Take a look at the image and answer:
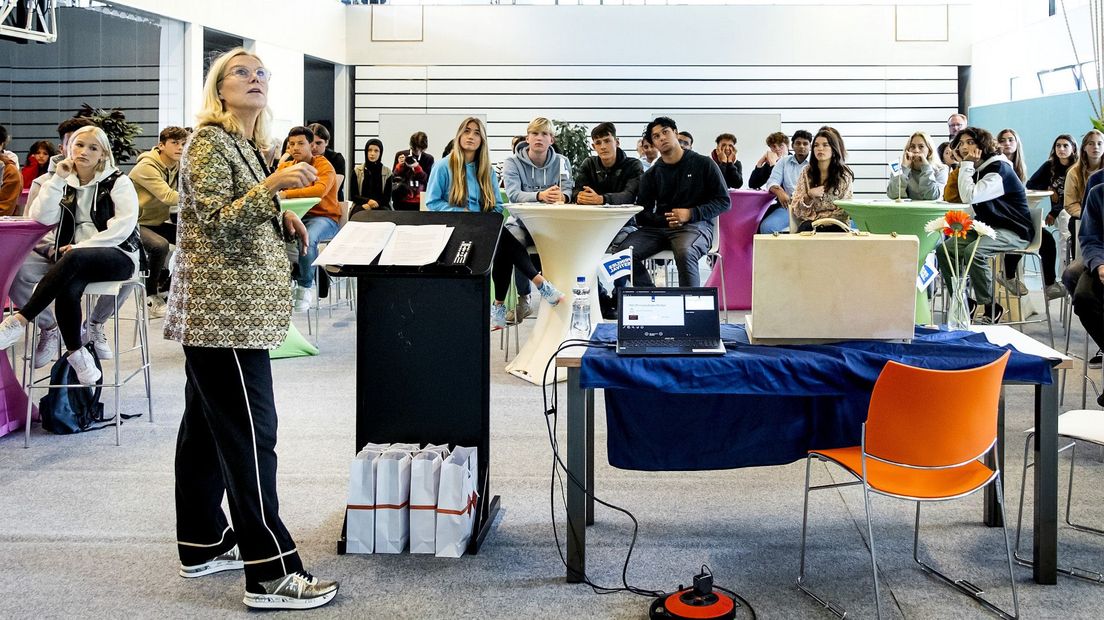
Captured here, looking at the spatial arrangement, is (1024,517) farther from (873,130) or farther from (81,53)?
(873,130)

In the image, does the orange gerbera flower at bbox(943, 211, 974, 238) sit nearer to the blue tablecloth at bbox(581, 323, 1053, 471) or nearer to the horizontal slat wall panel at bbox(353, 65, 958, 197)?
the blue tablecloth at bbox(581, 323, 1053, 471)

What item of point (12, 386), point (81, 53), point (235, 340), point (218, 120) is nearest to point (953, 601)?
point (235, 340)

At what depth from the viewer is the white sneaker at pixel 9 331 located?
446 centimetres

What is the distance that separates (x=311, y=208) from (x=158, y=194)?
1004 millimetres

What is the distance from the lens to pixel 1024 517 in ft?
11.4

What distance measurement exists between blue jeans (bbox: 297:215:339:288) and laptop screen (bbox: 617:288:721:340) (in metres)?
4.50

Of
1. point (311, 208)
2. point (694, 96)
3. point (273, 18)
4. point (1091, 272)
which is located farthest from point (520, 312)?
point (694, 96)

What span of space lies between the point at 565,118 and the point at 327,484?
11.4 m

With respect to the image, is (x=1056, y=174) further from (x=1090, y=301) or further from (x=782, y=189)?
(x=1090, y=301)

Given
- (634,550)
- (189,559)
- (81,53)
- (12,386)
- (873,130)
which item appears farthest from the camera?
(873,130)

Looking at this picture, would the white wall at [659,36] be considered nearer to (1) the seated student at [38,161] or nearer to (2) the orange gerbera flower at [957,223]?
(1) the seated student at [38,161]

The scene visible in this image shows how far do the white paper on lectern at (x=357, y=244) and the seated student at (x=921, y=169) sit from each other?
5.30 metres

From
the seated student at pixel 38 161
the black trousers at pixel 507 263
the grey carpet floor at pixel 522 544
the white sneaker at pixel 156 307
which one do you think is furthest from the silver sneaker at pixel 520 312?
the seated student at pixel 38 161

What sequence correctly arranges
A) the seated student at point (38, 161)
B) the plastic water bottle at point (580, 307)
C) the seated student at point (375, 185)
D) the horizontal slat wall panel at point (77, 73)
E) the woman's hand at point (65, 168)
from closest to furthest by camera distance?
the woman's hand at point (65, 168) → the plastic water bottle at point (580, 307) → the seated student at point (38, 161) → the horizontal slat wall panel at point (77, 73) → the seated student at point (375, 185)
